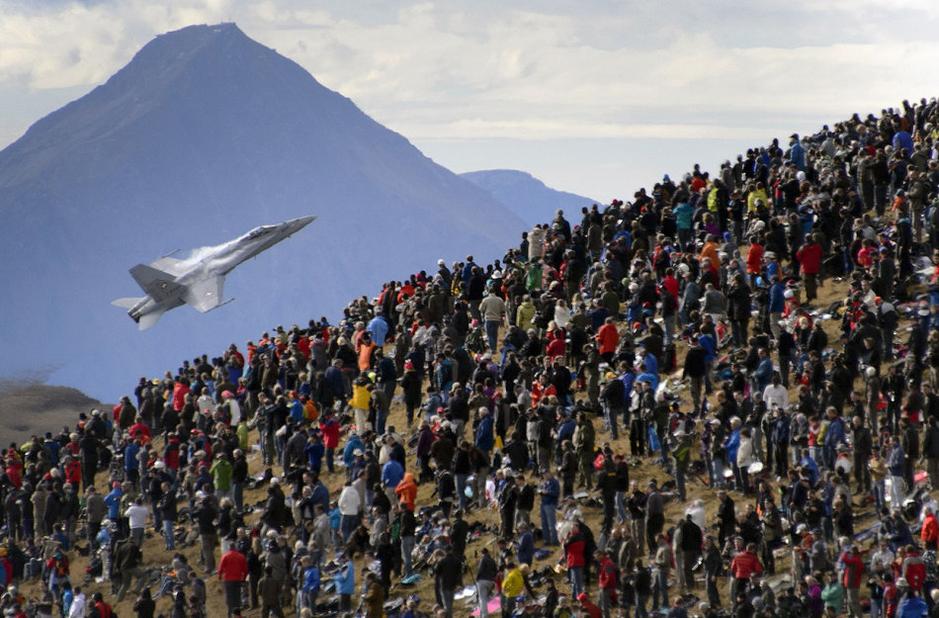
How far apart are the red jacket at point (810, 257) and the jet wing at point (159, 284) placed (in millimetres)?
28428

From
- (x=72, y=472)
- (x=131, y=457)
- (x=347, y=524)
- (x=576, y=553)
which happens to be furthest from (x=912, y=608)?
(x=72, y=472)

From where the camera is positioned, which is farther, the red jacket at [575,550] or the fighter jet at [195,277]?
the fighter jet at [195,277]

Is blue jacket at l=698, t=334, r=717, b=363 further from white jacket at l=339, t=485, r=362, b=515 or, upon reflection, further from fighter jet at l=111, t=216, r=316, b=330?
fighter jet at l=111, t=216, r=316, b=330

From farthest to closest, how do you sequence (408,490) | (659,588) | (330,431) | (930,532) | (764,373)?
(330,431) → (764,373) → (408,490) → (659,588) → (930,532)

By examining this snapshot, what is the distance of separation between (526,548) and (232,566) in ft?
21.3

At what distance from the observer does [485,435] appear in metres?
30.1

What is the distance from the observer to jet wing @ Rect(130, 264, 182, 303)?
2135 inches

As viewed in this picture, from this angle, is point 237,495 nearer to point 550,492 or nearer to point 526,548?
point 550,492

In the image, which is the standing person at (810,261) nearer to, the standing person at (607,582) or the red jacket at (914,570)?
the standing person at (607,582)

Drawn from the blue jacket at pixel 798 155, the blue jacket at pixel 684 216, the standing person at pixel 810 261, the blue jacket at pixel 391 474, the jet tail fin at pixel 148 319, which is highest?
the blue jacket at pixel 798 155

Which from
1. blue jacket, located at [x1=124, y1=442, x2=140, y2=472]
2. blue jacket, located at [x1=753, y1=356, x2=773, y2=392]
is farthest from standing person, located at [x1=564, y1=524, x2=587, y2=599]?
blue jacket, located at [x1=124, y1=442, x2=140, y2=472]

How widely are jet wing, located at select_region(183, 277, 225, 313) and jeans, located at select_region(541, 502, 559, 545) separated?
1097 inches

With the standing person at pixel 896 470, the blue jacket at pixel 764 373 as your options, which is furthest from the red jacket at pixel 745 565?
the blue jacket at pixel 764 373

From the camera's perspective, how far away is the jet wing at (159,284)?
5422 centimetres
